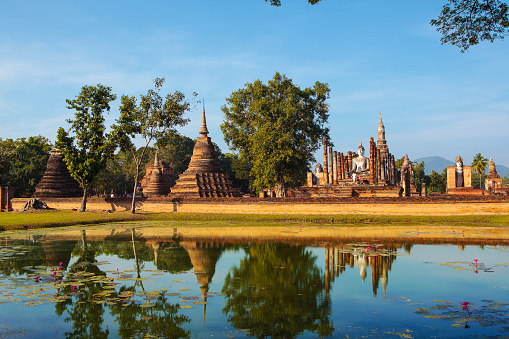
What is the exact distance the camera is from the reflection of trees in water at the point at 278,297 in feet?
24.4

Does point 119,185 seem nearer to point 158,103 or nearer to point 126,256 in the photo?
point 158,103

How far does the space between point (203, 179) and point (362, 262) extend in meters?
28.9

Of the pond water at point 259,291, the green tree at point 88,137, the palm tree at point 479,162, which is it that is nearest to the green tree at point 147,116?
the green tree at point 88,137

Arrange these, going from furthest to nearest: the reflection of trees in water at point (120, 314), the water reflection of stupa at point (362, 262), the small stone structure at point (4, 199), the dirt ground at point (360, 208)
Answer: the small stone structure at point (4, 199)
the dirt ground at point (360, 208)
the water reflection of stupa at point (362, 262)
the reflection of trees in water at point (120, 314)

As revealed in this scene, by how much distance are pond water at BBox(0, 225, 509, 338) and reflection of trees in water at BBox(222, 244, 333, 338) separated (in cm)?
3

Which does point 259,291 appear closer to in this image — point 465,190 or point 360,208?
point 360,208

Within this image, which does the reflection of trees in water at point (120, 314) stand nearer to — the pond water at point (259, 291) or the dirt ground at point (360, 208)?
the pond water at point (259, 291)

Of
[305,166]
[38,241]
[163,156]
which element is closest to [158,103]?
[305,166]

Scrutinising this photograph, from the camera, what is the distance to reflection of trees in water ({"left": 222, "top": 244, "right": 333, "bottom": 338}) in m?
7.43

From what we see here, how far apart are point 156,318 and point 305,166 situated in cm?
3412

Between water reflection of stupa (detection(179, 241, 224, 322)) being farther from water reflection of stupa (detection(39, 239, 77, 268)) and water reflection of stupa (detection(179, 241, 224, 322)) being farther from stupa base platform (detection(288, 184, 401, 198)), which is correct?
stupa base platform (detection(288, 184, 401, 198))

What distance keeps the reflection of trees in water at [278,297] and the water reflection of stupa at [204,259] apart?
0.46 meters

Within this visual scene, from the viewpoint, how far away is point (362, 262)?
1270 cm

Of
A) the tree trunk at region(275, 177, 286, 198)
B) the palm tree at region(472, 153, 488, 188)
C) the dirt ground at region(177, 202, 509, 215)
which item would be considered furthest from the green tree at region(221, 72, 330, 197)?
the palm tree at region(472, 153, 488, 188)
